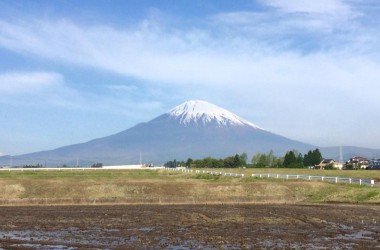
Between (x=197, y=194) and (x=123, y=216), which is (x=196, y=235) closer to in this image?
(x=123, y=216)

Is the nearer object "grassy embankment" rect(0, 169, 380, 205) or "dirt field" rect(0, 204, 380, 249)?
"dirt field" rect(0, 204, 380, 249)

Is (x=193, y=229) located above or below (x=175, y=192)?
below

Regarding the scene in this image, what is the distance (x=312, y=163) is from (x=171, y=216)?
480ft

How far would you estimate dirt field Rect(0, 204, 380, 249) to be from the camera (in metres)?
23.6

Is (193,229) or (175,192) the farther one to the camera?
(175,192)

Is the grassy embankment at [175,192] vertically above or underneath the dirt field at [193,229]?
above

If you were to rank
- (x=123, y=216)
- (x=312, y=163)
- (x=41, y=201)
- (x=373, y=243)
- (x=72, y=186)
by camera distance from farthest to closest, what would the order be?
(x=312, y=163), (x=72, y=186), (x=41, y=201), (x=123, y=216), (x=373, y=243)

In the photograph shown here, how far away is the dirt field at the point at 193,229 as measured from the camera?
23.6 m

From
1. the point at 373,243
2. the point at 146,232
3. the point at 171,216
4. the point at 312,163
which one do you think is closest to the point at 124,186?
the point at 171,216

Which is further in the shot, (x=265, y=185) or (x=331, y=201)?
(x=265, y=185)

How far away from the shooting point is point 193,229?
94.4ft

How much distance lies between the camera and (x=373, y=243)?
23781 millimetres

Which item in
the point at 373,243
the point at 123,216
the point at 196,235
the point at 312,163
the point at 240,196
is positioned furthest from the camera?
the point at 312,163

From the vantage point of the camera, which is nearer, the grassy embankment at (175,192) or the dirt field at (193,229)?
the dirt field at (193,229)
